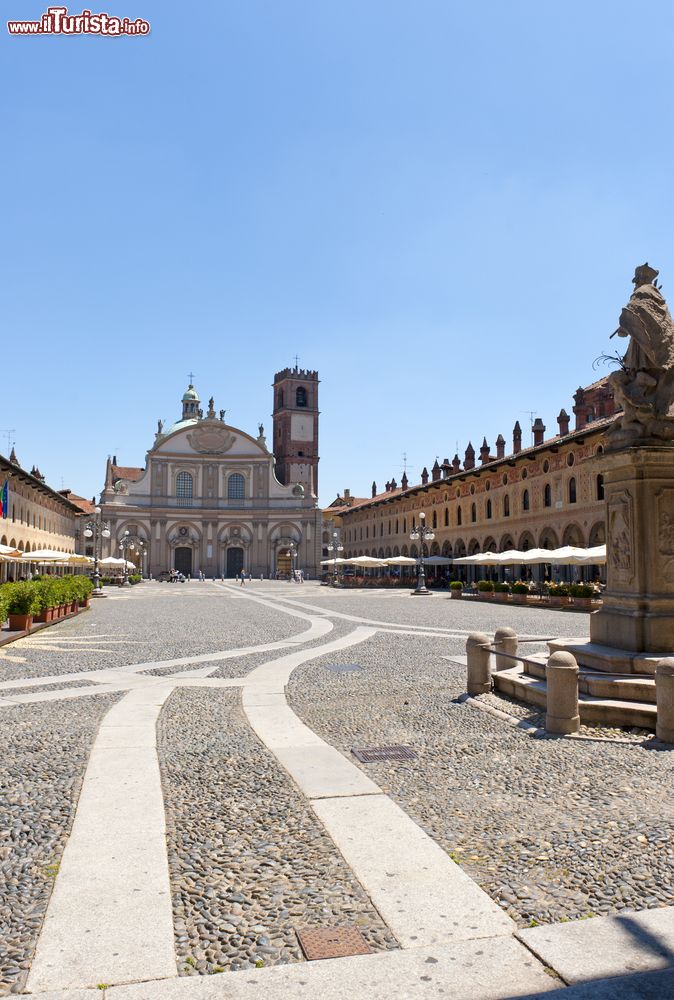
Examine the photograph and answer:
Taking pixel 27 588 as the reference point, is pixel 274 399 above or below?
above

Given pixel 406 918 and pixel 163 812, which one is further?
pixel 163 812

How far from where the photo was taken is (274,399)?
112312 millimetres

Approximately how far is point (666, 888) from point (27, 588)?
17257 mm

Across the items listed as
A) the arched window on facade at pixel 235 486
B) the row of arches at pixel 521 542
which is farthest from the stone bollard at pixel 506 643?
the arched window on facade at pixel 235 486

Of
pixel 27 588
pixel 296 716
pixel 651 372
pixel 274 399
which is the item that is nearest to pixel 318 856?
pixel 296 716

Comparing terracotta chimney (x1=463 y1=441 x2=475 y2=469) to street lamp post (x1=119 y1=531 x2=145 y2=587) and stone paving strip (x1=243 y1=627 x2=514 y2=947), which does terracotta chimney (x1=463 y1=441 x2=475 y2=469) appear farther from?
stone paving strip (x1=243 y1=627 x2=514 y2=947)

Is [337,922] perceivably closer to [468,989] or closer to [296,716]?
[468,989]

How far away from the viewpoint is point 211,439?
311ft

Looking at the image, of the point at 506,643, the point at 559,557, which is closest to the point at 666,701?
the point at 506,643

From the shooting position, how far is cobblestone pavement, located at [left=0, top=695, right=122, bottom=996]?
11.7 ft

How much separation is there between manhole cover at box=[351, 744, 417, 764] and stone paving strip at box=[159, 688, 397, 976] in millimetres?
828

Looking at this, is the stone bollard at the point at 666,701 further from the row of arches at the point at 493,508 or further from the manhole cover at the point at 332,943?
the row of arches at the point at 493,508

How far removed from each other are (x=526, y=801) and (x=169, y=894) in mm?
2764

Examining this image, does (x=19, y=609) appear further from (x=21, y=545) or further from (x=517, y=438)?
(x=517, y=438)
